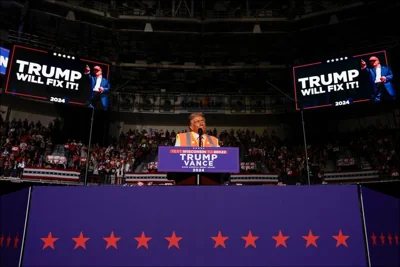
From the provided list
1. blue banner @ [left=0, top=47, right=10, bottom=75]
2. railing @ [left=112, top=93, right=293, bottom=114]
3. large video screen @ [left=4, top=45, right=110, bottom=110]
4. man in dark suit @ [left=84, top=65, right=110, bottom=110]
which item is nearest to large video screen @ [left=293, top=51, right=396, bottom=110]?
railing @ [left=112, top=93, right=293, bottom=114]

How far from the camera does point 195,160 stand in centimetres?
686

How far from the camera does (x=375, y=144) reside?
2098cm

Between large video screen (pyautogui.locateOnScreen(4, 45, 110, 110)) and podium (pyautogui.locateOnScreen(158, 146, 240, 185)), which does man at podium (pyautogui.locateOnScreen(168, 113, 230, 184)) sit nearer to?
podium (pyautogui.locateOnScreen(158, 146, 240, 185))

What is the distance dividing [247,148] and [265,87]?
27.0 ft

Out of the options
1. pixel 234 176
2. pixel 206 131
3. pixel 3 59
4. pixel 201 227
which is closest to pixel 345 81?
pixel 234 176

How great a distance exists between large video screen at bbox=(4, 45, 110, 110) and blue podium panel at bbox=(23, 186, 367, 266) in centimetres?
1712

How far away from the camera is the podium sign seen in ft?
22.4

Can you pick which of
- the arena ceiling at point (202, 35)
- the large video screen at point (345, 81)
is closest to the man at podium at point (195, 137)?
the large video screen at point (345, 81)

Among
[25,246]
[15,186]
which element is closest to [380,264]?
[25,246]

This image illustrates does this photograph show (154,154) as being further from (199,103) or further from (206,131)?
(199,103)

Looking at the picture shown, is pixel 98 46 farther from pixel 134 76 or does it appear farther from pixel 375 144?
→ pixel 375 144

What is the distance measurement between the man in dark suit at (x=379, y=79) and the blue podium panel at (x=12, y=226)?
810 inches

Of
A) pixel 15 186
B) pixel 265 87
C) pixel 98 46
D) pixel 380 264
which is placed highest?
pixel 98 46

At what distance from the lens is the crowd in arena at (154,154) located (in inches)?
737
